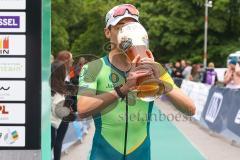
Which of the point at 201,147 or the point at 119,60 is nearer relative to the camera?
the point at 119,60

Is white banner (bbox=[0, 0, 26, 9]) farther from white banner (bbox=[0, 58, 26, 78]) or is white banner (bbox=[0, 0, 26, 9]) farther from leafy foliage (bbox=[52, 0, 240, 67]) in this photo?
leafy foliage (bbox=[52, 0, 240, 67])

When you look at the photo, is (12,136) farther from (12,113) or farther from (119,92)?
(119,92)

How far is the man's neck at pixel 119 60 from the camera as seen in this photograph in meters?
3.98

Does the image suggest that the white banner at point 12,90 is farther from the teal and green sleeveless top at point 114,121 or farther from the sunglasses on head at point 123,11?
the sunglasses on head at point 123,11

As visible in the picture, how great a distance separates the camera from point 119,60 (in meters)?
4.02

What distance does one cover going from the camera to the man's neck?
3975mm

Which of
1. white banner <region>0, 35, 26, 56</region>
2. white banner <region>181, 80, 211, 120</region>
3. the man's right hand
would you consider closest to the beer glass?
the man's right hand

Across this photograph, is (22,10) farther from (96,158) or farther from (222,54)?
(222,54)

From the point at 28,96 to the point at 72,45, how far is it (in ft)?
184

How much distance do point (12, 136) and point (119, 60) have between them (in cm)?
239

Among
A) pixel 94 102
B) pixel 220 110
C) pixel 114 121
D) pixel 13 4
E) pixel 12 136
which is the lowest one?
pixel 220 110

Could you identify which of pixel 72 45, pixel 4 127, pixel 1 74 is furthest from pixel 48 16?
pixel 72 45

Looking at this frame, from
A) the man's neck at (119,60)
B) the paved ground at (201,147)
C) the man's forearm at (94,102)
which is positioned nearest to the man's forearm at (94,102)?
the man's forearm at (94,102)

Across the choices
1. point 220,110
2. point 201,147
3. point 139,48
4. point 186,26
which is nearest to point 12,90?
point 139,48
